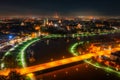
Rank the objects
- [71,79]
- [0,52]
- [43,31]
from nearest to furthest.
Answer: [71,79] < [0,52] < [43,31]

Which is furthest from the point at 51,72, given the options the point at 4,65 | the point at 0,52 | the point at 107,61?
the point at 0,52

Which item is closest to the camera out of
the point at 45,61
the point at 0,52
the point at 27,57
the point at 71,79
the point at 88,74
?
the point at 71,79

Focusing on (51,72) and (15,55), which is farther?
(15,55)

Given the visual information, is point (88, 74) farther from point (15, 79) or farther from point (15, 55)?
point (15, 55)

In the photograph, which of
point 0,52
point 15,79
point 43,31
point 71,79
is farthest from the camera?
point 43,31

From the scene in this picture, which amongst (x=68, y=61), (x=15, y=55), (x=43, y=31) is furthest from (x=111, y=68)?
(x=43, y=31)

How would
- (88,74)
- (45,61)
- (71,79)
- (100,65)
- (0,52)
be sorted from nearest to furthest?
(71,79) < (88,74) < (100,65) < (45,61) < (0,52)

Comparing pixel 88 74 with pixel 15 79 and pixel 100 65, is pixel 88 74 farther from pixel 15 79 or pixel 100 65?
pixel 15 79

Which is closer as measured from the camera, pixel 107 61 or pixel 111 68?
pixel 111 68
